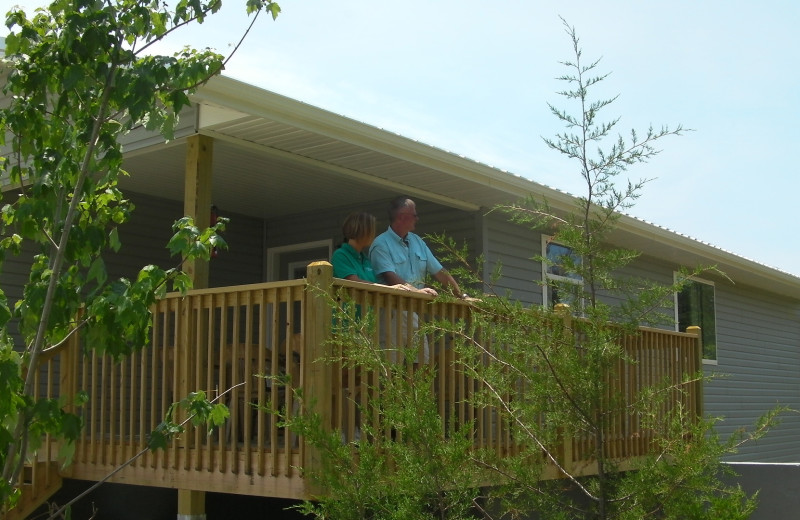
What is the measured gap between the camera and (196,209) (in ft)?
22.2

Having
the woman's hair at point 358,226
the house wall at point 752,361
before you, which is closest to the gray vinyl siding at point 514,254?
the house wall at point 752,361

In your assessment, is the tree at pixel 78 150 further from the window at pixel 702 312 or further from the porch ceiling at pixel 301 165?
the window at pixel 702 312

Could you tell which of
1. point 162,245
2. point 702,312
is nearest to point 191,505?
point 162,245

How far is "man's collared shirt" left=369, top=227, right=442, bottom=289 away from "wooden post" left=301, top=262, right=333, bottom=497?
133 cm

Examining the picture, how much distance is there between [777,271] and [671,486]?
1217 centimetres

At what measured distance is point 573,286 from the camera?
163 inches

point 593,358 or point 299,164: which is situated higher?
point 299,164

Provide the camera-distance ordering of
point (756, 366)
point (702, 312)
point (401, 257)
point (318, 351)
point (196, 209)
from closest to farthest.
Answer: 1. point (318, 351)
2. point (401, 257)
3. point (196, 209)
4. point (702, 312)
5. point (756, 366)

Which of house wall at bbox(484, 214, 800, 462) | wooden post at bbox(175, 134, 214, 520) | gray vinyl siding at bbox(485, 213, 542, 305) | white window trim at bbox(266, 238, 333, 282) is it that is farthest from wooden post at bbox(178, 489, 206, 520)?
house wall at bbox(484, 214, 800, 462)

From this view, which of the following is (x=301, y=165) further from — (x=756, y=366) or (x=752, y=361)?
(x=756, y=366)

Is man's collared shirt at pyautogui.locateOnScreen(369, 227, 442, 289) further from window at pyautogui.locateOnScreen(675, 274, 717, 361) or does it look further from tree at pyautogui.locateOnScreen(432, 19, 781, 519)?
window at pyautogui.locateOnScreen(675, 274, 717, 361)

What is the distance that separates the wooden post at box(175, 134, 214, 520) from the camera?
5.98 meters

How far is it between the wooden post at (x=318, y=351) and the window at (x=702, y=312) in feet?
32.1

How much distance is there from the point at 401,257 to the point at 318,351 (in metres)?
1.78
